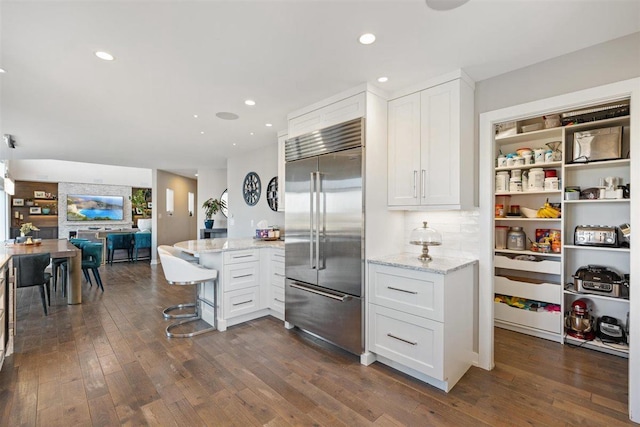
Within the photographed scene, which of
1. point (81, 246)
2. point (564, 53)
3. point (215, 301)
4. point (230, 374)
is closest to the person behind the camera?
point (564, 53)

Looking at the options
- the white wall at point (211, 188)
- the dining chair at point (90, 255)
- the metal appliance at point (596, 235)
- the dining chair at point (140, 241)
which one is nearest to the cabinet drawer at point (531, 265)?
the metal appliance at point (596, 235)

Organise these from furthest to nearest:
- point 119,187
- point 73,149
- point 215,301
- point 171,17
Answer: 1. point 119,187
2. point 73,149
3. point 215,301
4. point 171,17

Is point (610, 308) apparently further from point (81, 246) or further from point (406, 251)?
point (81, 246)

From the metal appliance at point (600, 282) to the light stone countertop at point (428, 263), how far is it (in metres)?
1.22

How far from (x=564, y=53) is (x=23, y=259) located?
5.73 metres

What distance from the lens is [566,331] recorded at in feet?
9.68

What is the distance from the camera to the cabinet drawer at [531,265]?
121 inches

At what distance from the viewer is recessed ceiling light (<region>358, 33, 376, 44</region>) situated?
196 centimetres

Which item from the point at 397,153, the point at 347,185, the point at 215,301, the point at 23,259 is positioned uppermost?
the point at 397,153

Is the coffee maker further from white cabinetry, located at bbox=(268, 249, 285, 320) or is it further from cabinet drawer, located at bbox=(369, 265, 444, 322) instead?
white cabinetry, located at bbox=(268, 249, 285, 320)

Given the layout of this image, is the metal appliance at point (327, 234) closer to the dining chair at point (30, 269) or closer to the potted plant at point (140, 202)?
the dining chair at point (30, 269)

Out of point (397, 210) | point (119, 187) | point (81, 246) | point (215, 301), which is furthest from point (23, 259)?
point (119, 187)

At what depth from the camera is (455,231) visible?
2.70 meters

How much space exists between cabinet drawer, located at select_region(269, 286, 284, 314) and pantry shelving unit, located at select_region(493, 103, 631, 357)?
2.26 metres
